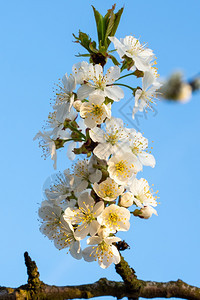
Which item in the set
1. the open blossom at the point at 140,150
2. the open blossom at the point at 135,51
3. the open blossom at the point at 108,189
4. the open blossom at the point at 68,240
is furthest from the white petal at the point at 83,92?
the open blossom at the point at 68,240

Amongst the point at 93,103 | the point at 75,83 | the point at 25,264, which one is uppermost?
the point at 75,83

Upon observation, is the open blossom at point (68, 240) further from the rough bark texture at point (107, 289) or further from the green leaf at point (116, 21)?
the green leaf at point (116, 21)

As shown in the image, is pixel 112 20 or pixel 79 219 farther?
pixel 112 20

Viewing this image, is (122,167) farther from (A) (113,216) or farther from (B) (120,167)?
(A) (113,216)

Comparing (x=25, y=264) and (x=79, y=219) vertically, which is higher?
(x=79, y=219)

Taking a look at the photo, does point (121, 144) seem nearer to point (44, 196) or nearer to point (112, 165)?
point (112, 165)

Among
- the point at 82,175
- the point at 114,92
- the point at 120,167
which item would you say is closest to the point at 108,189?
the point at 120,167

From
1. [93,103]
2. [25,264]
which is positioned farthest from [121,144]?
[25,264]

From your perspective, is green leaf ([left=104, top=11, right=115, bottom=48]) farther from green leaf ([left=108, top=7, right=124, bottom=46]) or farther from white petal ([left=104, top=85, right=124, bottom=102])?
white petal ([left=104, top=85, right=124, bottom=102])
